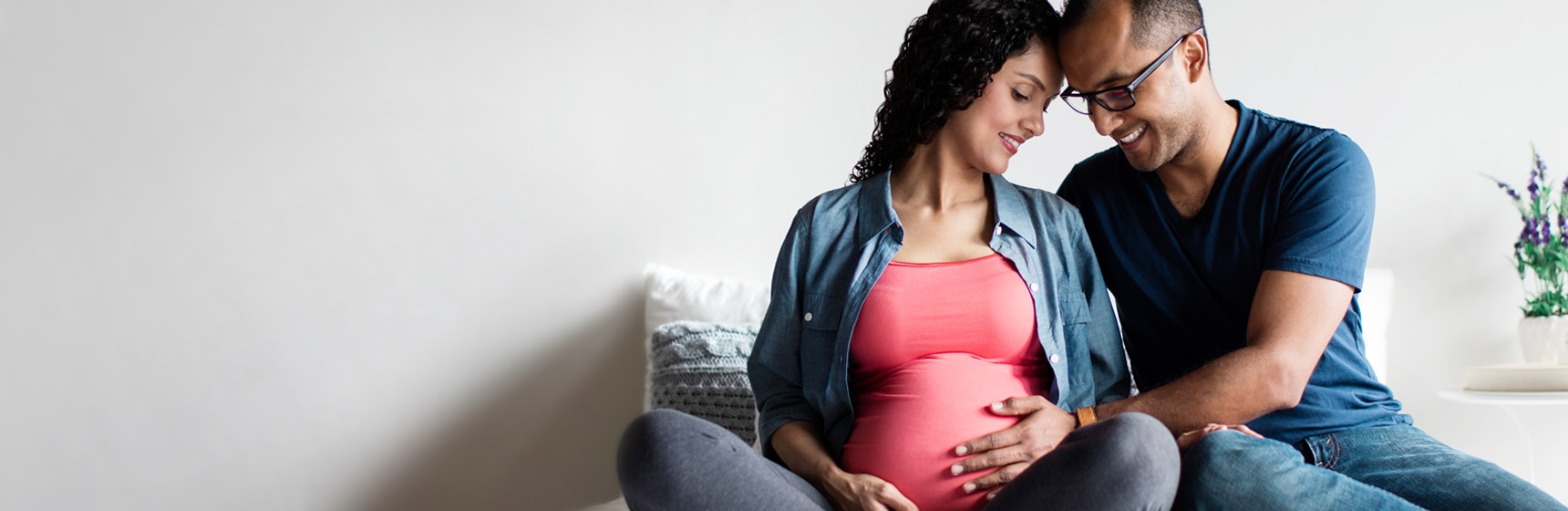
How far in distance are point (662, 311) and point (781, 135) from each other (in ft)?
1.53

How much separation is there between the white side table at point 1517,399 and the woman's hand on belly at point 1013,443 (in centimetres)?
93

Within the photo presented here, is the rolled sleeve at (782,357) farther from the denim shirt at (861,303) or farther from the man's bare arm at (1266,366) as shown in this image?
the man's bare arm at (1266,366)

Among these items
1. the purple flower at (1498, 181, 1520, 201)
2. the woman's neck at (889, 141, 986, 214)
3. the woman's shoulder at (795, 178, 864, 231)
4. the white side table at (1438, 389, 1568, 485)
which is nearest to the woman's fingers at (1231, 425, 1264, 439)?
the woman's neck at (889, 141, 986, 214)

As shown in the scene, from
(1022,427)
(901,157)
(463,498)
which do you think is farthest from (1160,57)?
(463,498)

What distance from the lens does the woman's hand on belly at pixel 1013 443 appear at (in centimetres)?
135

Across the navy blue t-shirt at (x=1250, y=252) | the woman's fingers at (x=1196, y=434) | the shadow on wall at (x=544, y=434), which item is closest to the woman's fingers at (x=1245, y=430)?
the woman's fingers at (x=1196, y=434)

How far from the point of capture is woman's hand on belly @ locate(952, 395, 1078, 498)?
1348 millimetres

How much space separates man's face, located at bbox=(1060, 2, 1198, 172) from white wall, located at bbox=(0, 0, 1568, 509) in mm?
852

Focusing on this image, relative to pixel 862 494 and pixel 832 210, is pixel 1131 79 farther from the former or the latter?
pixel 862 494

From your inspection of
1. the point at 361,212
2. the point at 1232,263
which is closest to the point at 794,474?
the point at 1232,263

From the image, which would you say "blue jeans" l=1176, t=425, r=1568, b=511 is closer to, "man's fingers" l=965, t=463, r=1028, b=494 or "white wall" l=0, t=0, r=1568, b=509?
"man's fingers" l=965, t=463, r=1028, b=494

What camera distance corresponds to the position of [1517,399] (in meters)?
1.84

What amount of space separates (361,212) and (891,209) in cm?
134

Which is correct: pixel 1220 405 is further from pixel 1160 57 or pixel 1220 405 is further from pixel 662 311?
pixel 662 311
